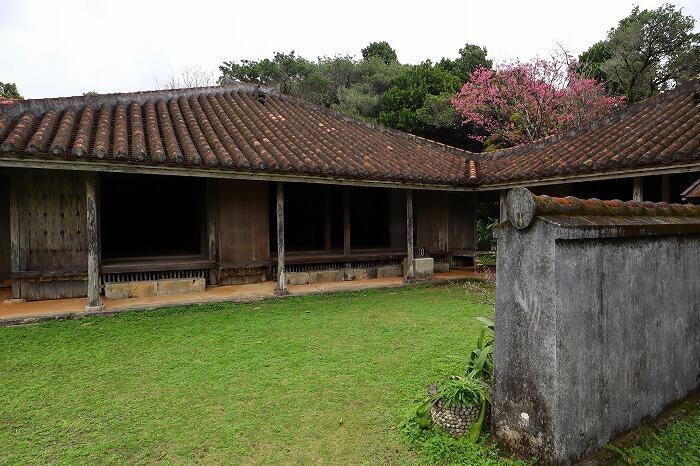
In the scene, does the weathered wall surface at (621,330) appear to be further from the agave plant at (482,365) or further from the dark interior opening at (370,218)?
the dark interior opening at (370,218)

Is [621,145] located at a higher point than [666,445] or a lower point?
higher

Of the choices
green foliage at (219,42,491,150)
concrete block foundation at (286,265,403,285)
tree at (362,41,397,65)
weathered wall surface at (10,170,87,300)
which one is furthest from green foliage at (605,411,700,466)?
tree at (362,41,397,65)

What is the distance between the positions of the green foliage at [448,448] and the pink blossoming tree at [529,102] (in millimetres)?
16879

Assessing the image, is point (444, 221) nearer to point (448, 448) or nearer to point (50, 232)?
point (50, 232)

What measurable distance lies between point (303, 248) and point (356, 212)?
189 cm

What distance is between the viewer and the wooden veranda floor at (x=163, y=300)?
22.8ft

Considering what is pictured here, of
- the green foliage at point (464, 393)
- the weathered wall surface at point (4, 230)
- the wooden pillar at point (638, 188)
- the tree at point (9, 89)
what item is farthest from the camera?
the tree at point (9, 89)

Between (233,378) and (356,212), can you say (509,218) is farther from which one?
(356,212)

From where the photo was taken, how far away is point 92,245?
7254 mm

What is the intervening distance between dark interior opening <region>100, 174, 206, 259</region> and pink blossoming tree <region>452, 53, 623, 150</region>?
43.2ft

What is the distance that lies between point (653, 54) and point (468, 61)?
921cm

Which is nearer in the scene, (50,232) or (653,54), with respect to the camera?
(50,232)

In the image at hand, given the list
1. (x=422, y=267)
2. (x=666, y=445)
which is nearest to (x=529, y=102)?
(x=422, y=267)

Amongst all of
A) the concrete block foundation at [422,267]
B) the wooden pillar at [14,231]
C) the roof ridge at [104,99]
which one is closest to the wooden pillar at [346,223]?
the concrete block foundation at [422,267]
